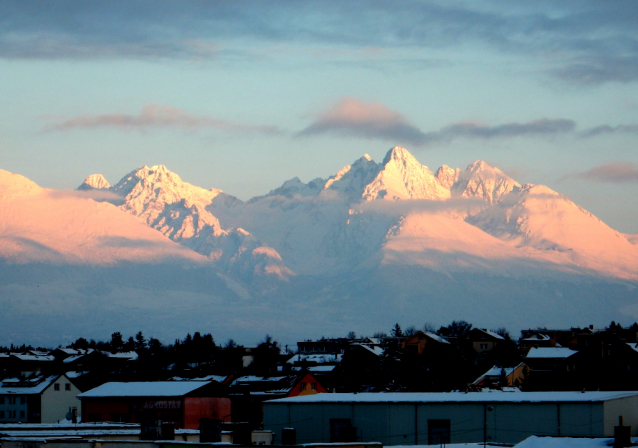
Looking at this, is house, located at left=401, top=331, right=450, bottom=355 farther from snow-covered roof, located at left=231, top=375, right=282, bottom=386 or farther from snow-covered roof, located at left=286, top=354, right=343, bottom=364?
snow-covered roof, located at left=231, top=375, right=282, bottom=386

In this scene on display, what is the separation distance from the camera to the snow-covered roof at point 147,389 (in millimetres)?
75744

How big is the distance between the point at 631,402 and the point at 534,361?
2080 inches

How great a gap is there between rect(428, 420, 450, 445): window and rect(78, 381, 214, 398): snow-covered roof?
2791 cm

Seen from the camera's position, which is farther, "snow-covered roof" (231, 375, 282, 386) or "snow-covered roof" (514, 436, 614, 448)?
"snow-covered roof" (231, 375, 282, 386)

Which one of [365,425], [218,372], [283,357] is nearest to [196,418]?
[365,425]

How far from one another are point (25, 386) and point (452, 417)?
65.3m

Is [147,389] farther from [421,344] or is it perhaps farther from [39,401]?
[421,344]

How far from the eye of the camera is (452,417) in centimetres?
4984

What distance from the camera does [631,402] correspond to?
49.2 metres

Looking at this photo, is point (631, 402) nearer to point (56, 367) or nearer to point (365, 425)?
point (365, 425)

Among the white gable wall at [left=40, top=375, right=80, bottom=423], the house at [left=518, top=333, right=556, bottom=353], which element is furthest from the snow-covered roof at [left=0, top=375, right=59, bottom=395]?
→ the house at [left=518, top=333, right=556, bottom=353]

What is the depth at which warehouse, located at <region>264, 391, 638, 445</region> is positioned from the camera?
1893 inches

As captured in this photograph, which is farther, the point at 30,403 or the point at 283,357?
the point at 283,357

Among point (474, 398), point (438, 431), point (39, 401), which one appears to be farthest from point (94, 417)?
point (474, 398)
